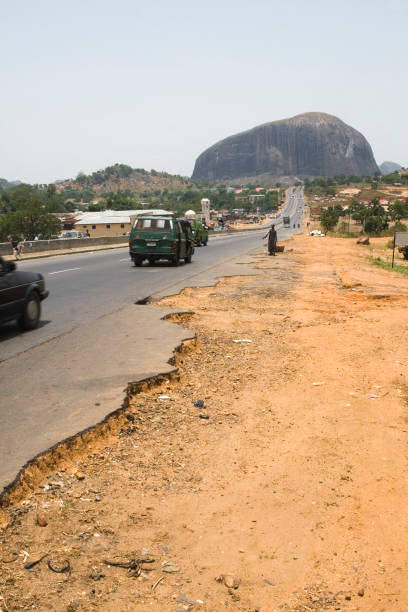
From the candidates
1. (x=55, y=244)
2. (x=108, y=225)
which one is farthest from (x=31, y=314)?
(x=108, y=225)

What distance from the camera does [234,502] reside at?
13.6 ft

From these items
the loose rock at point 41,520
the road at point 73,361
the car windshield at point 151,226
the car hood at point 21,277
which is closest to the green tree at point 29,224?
the car windshield at point 151,226

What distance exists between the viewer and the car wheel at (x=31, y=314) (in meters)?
9.86

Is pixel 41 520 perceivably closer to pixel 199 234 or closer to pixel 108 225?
pixel 199 234

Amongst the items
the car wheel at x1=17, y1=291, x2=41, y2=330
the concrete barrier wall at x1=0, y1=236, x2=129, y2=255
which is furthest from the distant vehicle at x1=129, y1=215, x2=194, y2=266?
the car wheel at x1=17, y1=291, x2=41, y2=330

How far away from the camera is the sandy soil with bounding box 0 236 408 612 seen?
316 cm

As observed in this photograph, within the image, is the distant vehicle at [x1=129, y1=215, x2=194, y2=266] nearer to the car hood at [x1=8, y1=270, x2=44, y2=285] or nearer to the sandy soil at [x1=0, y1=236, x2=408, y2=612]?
the car hood at [x1=8, y1=270, x2=44, y2=285]

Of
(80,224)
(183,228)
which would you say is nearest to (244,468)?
(183,228)

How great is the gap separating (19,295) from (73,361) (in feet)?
8.14

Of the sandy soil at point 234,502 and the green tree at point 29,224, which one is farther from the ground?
the sandy soil at point 234,502

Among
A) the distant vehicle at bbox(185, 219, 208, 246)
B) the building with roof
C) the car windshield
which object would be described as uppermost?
the car windshield

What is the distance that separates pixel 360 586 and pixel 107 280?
15331 millimetres

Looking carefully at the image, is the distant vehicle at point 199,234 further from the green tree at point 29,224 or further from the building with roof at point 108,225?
the green tree at point 29,224

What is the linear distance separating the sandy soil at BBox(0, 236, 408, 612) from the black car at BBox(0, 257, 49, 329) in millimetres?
3174
